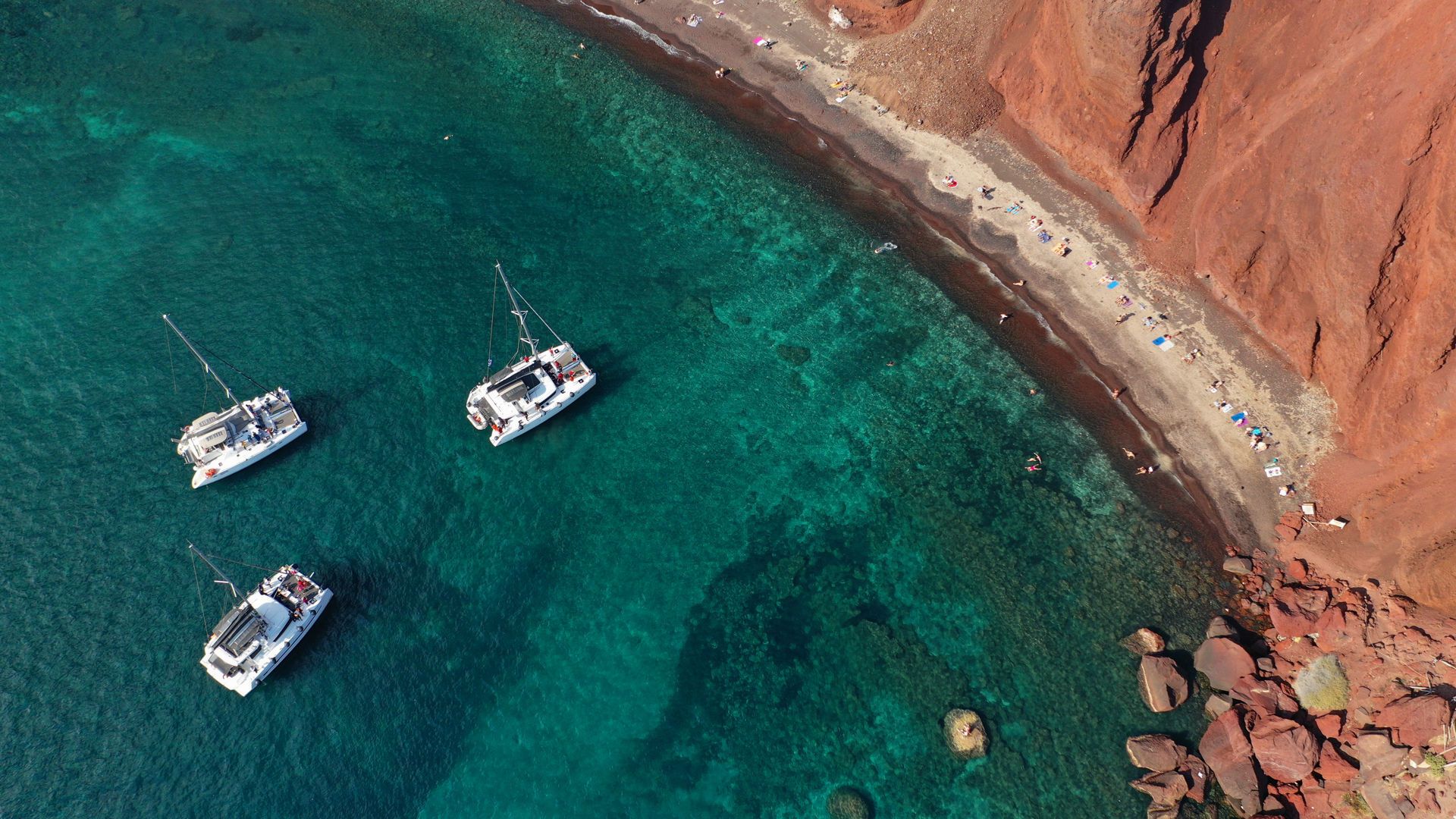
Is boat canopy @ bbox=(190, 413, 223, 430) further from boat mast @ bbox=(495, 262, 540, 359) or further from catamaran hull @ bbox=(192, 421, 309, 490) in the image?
boat mast @ bbox=(495, 262, 540, 359)

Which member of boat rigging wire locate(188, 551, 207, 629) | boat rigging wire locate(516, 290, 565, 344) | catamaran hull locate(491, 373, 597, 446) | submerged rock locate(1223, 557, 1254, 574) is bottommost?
boat rigging wire locate(188, 551, 207, 629)

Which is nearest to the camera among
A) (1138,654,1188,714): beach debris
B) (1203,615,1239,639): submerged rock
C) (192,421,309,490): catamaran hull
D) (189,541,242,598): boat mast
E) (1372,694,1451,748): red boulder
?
(1372,694,1451,748): red boulder

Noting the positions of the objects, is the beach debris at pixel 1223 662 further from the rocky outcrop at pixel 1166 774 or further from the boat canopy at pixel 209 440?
the boat canopy at pixel 209 440

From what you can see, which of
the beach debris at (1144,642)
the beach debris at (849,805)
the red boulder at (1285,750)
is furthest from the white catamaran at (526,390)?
the red boulder at (1285,750)

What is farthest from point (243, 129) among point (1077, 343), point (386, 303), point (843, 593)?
point (1077, 343)

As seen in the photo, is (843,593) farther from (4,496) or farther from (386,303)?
(4,496)

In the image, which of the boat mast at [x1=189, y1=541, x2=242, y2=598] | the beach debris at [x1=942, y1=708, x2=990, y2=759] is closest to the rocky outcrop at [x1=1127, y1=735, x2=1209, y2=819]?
the beach debris at [x1=942, y1=708, x2=990, y2=759]
